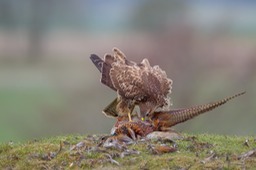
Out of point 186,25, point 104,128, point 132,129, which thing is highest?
point 186,25

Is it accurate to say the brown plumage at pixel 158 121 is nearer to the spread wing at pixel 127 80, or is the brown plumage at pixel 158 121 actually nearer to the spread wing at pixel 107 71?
the spread wing at pixel 127 80

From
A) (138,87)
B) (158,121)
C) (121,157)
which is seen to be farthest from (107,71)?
(121,157)

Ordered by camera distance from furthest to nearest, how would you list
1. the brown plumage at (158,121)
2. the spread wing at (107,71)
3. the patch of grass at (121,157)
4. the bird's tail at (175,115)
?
the spread wing at (107,71) → the bird's tail at (175,115) → the brown plumage at (158,121) → the patch of grass at (121,157)

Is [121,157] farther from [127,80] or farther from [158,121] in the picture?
[127,80]

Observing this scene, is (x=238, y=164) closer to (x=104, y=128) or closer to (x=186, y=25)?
(x=104, y=128)

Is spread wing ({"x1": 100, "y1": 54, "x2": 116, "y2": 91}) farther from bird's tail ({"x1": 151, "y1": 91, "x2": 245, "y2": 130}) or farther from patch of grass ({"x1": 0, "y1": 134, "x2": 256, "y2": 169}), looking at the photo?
patch of grass ({"x1": 0, "y1": 134, "x2": 256, "y2": 169})

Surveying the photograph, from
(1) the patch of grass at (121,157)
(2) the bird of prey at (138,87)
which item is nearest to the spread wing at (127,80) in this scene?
(2) the bird of prey at (138,87)

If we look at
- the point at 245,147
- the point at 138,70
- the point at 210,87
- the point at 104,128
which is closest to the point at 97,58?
the point at 138,70
